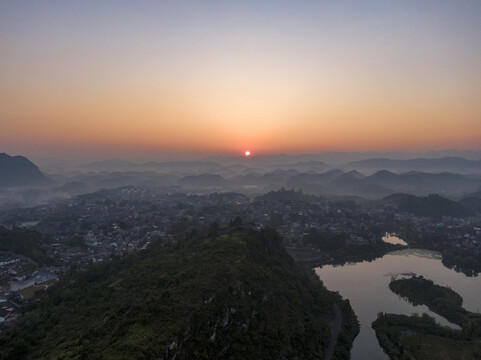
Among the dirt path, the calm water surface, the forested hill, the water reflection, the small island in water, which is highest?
the forested hill

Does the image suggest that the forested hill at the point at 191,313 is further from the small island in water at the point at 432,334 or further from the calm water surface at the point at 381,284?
the small island in water at the point at 432,334

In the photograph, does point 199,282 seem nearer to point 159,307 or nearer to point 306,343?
point 159,307

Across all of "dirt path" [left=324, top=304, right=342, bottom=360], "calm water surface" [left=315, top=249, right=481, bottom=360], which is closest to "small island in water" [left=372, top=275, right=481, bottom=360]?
"calm water surface" [left=315, top=249, right=481, bottom=360]

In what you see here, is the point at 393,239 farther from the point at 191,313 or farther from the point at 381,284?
the point at 191,313

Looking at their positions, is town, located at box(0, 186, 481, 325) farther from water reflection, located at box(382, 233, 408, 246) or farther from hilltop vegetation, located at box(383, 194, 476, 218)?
hilltop vegetation, located at box(383, 194, 476, 218)

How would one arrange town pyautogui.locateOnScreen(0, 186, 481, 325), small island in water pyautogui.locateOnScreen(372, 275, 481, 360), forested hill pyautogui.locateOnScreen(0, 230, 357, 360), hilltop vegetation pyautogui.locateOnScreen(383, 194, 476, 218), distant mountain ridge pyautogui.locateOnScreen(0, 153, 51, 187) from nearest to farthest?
1. forested hill pyautogui.locateOnScreen(0, 230, 357, 360)
2. small island in water pyautogui.locateOnScreen(372, 275, 481, 360)
3. town pyautogui.locateOnScreen(0, 186, 481, 325)
4. hilltop vegetation pyautogui.locateOnScreen(383, 194, 476, 218)
5. distant mountain ridge pyautogui.locateOnScreen(0, 153, 51, 187)

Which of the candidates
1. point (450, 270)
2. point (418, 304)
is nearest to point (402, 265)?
point (450, 270)

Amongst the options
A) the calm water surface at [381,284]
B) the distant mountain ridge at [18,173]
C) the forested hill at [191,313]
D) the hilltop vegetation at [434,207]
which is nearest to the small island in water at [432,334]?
the calm water surface at [381,284]
